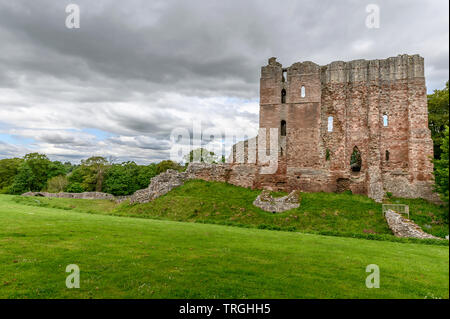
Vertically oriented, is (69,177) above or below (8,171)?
below

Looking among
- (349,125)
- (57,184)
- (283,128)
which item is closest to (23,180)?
Answer: (57,184)

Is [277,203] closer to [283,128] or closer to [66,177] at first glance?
[283,128]

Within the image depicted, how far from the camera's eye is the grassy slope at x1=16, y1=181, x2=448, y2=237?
1855cm

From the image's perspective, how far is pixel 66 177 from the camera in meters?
61.7

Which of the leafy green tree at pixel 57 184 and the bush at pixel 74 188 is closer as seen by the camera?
the leafy green tree at pixel 57 184

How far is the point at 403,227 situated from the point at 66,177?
214 ft

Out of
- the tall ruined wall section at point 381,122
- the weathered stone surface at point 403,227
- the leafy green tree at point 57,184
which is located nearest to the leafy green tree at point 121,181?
the leafy green tree at point 57,184

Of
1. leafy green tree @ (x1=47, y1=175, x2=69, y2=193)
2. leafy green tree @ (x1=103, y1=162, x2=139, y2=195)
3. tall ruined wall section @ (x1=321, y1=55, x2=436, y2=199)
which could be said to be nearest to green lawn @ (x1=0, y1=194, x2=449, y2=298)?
tall ruined wall section @ (x1=321, y1=55, x2=436, y2=199)

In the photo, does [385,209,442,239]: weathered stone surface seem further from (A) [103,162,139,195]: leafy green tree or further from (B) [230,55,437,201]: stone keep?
(A) [103,162,139,195]: leafy green tree

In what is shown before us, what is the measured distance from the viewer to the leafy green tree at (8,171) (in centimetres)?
5997

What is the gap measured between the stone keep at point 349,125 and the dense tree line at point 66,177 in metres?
38.5

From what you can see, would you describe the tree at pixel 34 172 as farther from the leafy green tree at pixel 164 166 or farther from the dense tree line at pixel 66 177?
the leafy green tree at pixel 164 166

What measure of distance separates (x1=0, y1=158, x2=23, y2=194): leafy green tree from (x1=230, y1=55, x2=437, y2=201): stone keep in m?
58.1
